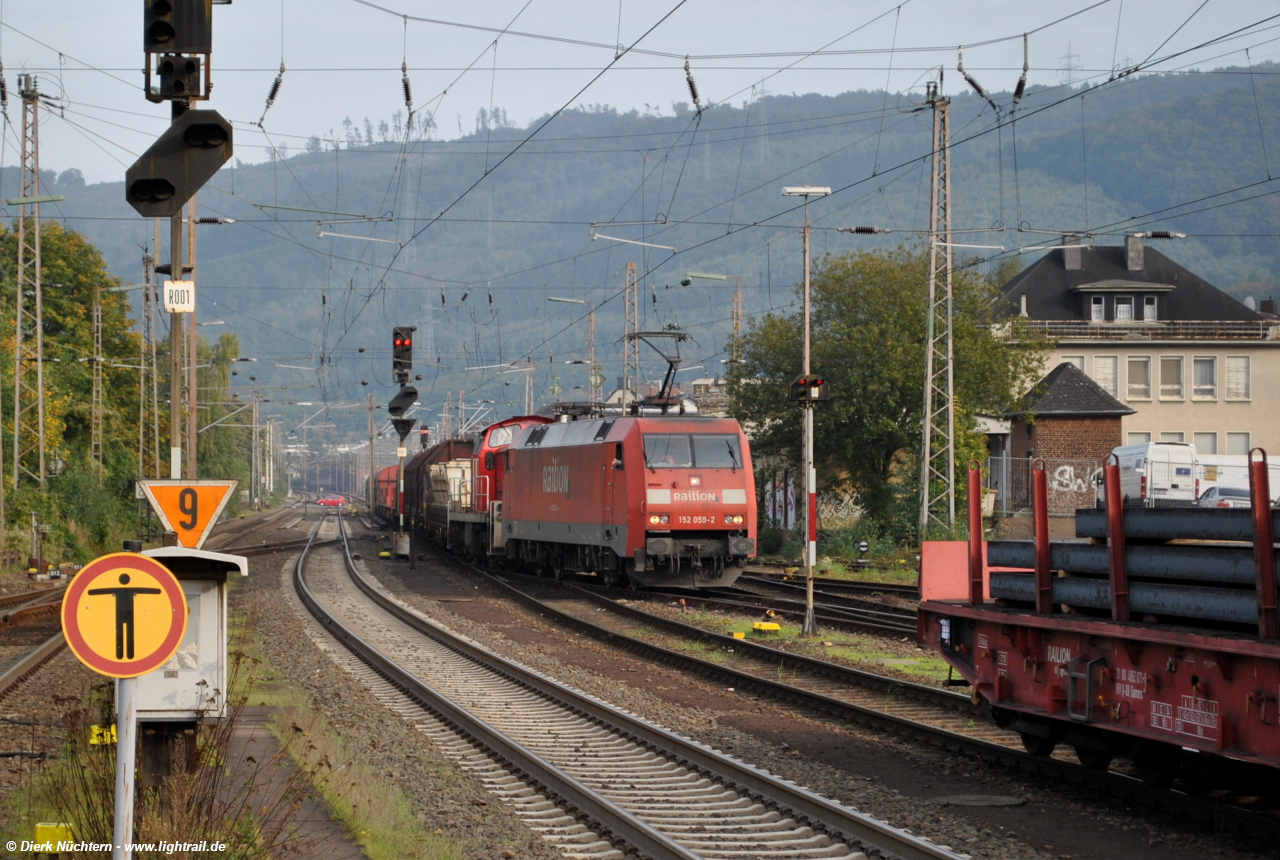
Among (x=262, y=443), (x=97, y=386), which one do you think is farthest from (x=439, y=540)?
(x=262, y=443)

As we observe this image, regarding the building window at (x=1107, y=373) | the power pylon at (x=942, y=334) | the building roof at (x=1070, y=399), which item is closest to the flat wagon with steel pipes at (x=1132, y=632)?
the power pylon at (x=942, y=334)

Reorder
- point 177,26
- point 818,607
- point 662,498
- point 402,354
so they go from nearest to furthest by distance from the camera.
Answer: point 177,26, point 818,607, point 662,498, point 402,354

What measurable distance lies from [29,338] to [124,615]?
48.6 meters

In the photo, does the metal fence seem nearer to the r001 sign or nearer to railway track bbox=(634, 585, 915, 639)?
railway track bbox=(634, 585, 915, 639)

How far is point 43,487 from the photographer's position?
36312 mm

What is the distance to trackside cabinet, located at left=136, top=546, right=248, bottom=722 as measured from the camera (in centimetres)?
731

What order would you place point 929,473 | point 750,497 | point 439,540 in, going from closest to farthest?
point 750,497 → point 929,473 → point 439,540

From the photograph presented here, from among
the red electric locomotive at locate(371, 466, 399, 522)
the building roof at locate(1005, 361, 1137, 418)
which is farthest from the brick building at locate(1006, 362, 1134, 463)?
the red electric locomotive at locate(371, 466, 399, 522)

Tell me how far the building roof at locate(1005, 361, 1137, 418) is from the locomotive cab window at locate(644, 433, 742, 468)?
22.2m

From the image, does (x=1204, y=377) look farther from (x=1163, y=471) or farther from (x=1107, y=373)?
(x=1163, y=471)

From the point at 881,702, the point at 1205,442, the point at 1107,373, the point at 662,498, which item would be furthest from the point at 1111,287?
the point at 881,702

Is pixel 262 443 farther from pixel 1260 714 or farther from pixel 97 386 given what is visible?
pixel 1260 714

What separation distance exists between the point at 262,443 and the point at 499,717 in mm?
121712

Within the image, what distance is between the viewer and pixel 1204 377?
54.1 m
